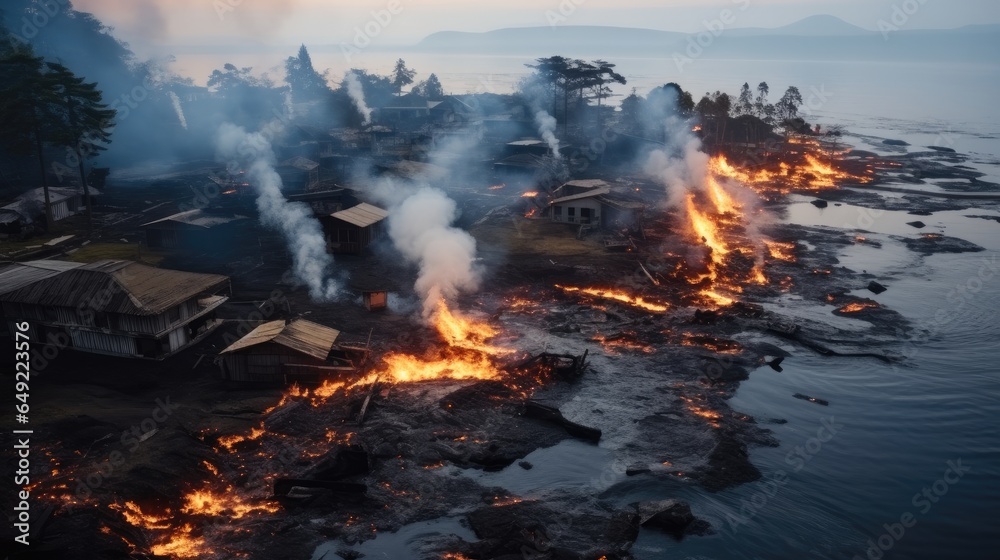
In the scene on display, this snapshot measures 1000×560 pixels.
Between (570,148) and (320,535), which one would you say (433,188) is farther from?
(320,535)

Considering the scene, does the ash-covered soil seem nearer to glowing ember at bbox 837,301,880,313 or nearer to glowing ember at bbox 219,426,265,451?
glowing ember at bbox 219,426,265,451

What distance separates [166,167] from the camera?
89.1 metres

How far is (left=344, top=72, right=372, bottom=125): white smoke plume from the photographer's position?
395ft

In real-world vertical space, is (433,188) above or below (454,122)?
below

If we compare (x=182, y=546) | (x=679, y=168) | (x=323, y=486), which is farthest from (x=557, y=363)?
(x=679, y=168)

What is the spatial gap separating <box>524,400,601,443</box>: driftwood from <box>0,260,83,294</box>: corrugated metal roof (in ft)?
89.1

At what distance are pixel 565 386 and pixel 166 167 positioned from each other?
79542mm

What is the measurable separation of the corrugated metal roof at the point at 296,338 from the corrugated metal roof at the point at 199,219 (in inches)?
967

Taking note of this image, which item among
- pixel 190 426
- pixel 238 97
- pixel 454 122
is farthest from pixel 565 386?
pixel 238 97

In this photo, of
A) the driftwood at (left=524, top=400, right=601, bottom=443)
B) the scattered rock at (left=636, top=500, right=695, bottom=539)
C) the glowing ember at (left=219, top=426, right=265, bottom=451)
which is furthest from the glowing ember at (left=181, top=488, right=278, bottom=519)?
the scattered rock at (left=636, top=500, right=695, bottom=539)

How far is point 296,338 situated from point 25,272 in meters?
17.9

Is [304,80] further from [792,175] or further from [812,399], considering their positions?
[812,399]

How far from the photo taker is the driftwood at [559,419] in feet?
95.1

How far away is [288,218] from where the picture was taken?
56344mm
